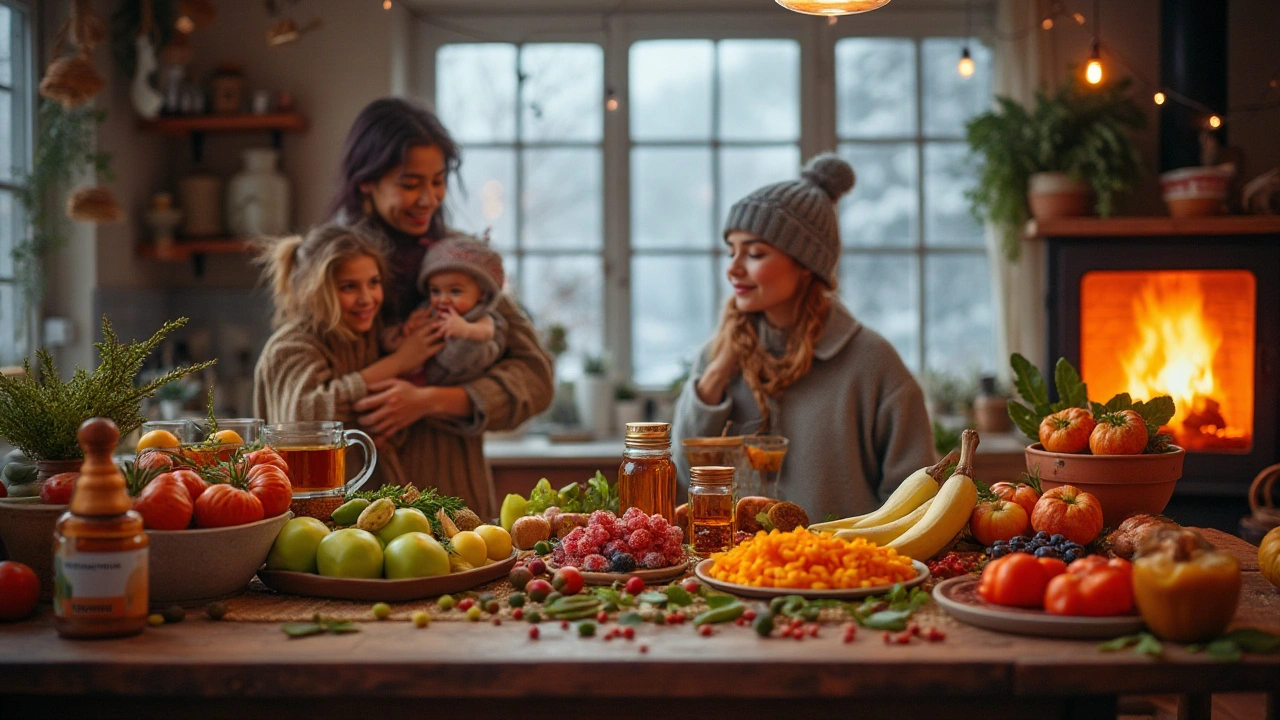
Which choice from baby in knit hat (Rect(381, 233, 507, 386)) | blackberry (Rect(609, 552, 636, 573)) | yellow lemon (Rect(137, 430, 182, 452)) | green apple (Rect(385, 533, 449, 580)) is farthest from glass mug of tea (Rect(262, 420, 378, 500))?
baby in knit hat (Rect(381, 233, 507, 386))

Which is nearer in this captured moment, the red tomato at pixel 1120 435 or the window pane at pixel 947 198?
the red tomato at pixel 1120 435

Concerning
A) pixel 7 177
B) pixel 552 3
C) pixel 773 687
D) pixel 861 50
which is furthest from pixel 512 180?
Answer: pixel 773 687

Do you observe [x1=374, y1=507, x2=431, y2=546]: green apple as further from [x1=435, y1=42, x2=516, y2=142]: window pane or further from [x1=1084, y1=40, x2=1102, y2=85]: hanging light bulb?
[x1=435, y1=42, x2=516, y2=142]: window pane

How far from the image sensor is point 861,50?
4.74 m

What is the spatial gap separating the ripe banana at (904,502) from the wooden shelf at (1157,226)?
2.55 meters

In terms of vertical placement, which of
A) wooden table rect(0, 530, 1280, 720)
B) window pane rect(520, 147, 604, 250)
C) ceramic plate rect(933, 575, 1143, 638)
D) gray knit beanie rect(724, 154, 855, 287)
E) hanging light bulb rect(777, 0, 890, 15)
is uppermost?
window pane rect(520, 147, 604, 250)

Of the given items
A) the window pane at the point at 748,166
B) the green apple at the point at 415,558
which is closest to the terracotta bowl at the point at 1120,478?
the green apple at the point at 415,558

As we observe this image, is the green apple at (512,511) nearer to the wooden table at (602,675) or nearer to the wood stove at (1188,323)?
the wooden table at (602,675)

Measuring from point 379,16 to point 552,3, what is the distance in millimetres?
759

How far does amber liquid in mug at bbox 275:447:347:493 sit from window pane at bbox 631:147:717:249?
3.16m

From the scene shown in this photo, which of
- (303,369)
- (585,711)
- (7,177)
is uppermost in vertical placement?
(7,177)

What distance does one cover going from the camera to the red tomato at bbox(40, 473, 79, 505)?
1.54 meters

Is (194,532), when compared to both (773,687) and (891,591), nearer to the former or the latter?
(773,687)

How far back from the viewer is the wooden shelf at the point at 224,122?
4469mm
